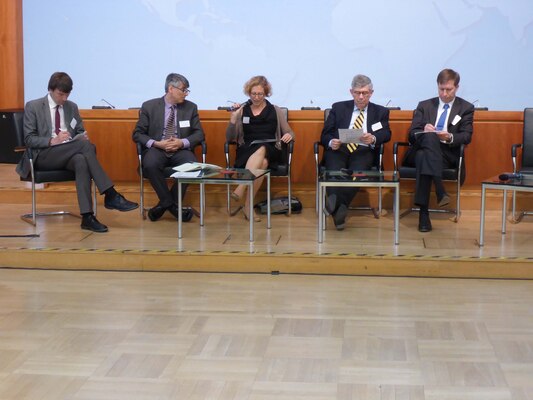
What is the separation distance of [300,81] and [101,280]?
387cm

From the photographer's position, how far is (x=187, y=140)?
259 inches

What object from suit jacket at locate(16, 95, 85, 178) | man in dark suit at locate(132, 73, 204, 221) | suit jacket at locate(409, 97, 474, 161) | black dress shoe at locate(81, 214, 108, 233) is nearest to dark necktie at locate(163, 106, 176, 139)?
man in dark suit at locate(132, 73, 204, 221)

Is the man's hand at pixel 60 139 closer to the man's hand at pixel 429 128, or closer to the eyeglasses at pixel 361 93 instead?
the eyeglasses at pixel 361 93

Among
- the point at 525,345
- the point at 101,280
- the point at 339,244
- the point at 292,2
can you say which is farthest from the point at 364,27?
the point at 525,345

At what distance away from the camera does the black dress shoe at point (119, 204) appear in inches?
243

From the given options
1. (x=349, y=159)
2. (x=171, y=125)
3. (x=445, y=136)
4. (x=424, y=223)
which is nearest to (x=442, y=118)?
(x=445, y=136)

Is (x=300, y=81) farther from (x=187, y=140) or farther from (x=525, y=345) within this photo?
(x=525, y=345)

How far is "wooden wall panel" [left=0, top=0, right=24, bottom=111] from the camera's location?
9094mm

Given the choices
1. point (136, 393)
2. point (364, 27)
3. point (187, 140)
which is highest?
point (364, 27)

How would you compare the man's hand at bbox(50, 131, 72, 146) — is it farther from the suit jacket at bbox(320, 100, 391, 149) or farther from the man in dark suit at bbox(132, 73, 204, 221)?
the suit jacket at bbox(320, 100, 391, 149)

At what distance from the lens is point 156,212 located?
6.46m

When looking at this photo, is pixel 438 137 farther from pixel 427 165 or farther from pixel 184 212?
pixel 184 212

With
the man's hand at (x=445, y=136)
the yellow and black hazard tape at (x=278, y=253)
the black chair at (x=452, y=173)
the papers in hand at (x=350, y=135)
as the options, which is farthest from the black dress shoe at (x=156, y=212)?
the man's hand at (x=445, y=136)

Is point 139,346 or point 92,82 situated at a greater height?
point 92,82
